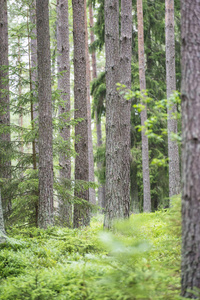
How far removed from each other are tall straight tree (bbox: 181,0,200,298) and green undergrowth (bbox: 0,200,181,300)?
1.12 ft

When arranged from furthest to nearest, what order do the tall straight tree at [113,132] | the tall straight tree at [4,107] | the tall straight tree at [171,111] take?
the tall straight tree at [171,111] < the tall straight tree at [4,107] < the tall straight tree at [113,132]

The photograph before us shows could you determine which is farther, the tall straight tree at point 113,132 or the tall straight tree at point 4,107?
the tall straight tree at point 4,107

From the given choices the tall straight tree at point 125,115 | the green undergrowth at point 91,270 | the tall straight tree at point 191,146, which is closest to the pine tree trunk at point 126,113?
the tall straight tree at point 125,115

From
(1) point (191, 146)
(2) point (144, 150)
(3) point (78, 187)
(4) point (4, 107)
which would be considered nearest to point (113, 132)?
(3) point (78, 187)

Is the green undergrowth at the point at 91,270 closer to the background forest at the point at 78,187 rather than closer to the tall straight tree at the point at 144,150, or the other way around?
the background forest at the point at 78,187

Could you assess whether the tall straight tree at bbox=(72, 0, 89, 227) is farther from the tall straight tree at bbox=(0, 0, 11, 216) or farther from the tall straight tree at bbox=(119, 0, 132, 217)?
the tall straight tree at bbox=(0, 0, 11, 216)

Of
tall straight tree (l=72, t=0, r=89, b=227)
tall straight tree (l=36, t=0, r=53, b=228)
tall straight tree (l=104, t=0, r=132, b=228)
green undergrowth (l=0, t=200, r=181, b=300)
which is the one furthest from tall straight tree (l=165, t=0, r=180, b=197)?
green undergrowth (l=0, t=200, r=181, b=300)

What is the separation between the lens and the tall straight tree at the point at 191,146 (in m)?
3.43

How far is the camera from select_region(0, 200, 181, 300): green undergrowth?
350 cm

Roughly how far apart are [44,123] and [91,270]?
431 centimetres

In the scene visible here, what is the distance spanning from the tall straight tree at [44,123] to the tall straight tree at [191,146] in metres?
4.75

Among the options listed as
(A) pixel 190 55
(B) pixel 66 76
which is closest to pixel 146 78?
(B) pixel 66 76

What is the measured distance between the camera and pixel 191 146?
347 cm

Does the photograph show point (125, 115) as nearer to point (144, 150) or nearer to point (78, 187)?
point (78, 187)
